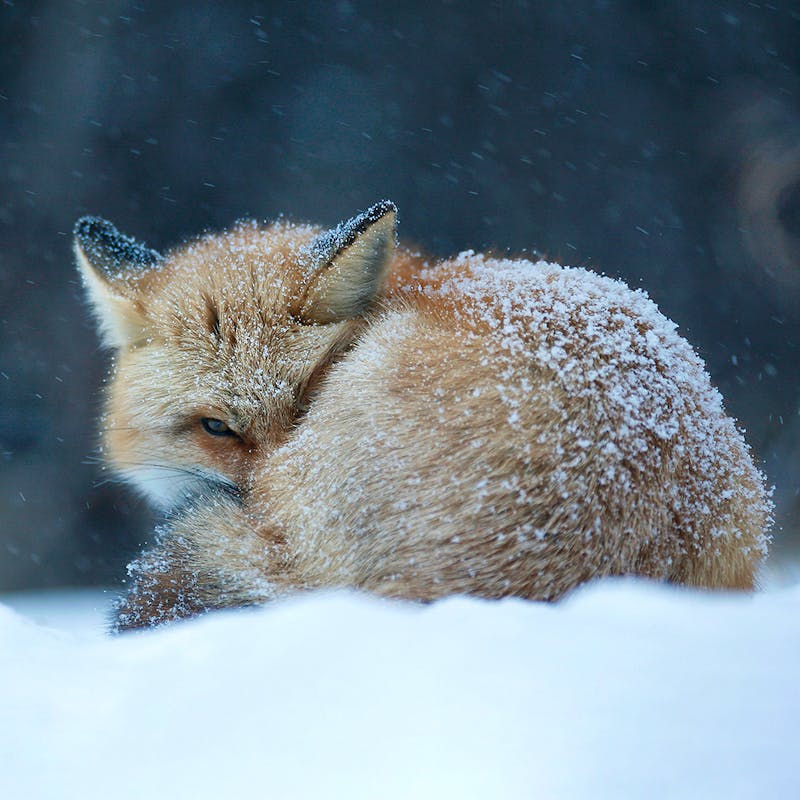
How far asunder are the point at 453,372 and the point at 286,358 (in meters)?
0.32

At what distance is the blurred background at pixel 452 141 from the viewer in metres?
2.31

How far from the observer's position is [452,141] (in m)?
2.42

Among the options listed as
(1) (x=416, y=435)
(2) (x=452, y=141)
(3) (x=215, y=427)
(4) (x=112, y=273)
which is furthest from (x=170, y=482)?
(2) (x=452, y=141)

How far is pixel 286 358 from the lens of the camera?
1190mm

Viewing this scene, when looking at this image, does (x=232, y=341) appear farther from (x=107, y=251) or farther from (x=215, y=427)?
(x=107, y=251)

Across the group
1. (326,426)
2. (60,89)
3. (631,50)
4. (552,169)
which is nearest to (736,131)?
(631,50)

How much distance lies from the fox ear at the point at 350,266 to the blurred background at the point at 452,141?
102 cm

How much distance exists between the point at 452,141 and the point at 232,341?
1.51 meters

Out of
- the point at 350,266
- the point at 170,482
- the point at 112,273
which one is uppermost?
the point at 350,266

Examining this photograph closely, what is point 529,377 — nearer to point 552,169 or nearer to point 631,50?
point 552,169

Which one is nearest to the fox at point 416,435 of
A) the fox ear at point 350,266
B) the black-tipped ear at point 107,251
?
the fox ear at point 350,266

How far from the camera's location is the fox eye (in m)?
1.23

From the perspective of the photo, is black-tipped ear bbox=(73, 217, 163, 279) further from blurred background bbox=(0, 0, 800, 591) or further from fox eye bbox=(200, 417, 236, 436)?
blurred background bbox=(0, 0, 800, 591)

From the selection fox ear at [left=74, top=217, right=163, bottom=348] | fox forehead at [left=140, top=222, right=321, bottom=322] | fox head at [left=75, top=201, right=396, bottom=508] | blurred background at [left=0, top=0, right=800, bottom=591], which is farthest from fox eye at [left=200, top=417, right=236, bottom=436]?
blurred background at [left=0, top=0, right=800, bottom=591]
